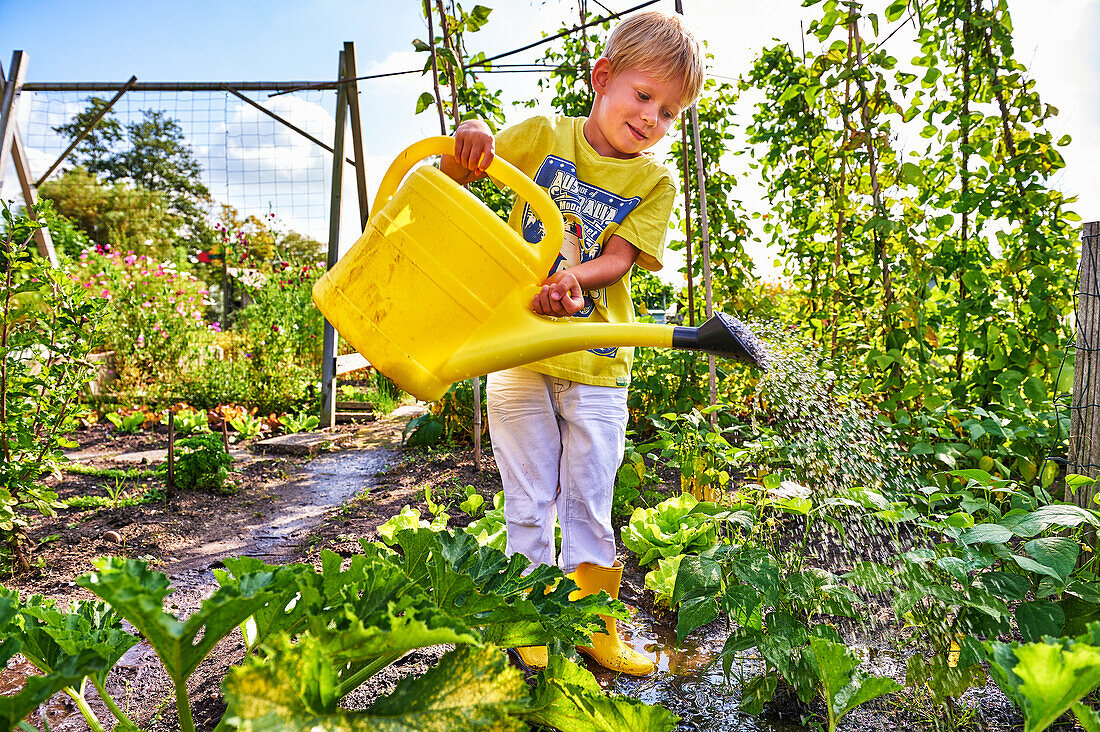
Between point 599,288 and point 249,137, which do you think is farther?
point 249,137

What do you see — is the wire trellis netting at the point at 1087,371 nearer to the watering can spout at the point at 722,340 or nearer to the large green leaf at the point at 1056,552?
the large green leaf at the point at 1056,552

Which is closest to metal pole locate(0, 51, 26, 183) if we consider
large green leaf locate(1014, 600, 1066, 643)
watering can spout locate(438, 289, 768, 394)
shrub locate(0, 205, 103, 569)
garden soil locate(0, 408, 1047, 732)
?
garden soil locate(0, 408, 1047, 732)

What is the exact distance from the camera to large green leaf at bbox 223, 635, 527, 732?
68 centimetres

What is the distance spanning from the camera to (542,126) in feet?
5.40

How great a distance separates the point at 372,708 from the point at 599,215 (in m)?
1.09

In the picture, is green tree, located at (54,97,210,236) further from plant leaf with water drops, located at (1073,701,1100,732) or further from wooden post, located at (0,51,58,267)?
plant leaf with water drops, located at (1073,701,1100,732)

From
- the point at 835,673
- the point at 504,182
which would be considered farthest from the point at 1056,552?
the point at 504,182

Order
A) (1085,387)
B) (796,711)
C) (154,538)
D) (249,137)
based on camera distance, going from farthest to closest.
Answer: (249,137) < (154,538) < (1085,387) < (796,711)

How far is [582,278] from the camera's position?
1404 mm

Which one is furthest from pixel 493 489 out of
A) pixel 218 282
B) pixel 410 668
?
pixel 218 282

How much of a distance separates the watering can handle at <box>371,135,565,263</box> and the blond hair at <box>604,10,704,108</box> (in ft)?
1.16

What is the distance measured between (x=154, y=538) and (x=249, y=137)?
15.5ft

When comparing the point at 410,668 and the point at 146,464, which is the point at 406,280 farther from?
the point at 146,464

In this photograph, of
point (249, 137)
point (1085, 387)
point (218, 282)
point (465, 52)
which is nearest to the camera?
point (1085, 387)
